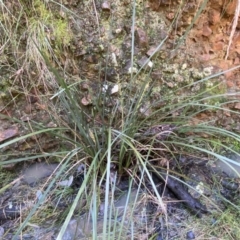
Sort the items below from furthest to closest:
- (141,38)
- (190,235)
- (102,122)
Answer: (141,38)
(102,122)
(190,235)

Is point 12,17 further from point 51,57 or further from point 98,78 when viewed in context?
point 98,78

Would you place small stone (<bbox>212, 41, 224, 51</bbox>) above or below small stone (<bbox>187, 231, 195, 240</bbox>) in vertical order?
above

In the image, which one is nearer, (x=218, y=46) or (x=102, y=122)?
(x=102, y=122)

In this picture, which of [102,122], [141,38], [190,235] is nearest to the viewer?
[190,235]

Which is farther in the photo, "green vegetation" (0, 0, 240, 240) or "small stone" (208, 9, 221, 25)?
"small stone" (208, 9, 221, 25)

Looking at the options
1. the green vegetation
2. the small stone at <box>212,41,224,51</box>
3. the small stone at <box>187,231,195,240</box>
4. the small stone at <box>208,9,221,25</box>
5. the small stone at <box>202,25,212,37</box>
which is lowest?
the small stone at <box>187,231,195,240</box>

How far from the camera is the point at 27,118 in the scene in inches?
48.4

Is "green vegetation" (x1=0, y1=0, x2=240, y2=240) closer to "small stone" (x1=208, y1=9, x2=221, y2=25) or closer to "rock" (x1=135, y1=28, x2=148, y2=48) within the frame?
"rock" (x1=135, y1=28, x2=148, y2=48)

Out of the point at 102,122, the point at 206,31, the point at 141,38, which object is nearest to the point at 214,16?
the point at 206,31

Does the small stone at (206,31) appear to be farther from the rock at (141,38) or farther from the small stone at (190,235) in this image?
the small stone at (190,235)

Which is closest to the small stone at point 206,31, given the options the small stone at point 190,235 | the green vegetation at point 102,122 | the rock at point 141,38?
the green vegetation at point 102,122

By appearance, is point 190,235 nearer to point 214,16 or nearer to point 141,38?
point 141,38

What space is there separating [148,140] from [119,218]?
1.01 feet

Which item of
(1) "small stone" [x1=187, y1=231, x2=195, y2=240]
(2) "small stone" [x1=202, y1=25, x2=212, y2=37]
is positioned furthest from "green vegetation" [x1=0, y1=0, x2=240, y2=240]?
(2) "small stone" [x1=202, y1=25, x2=212, y2=37]
